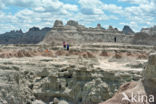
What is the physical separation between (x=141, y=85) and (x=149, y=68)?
1.41 ft

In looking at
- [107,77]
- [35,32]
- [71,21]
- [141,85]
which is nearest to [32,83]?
[107,77]

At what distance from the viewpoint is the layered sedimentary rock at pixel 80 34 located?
Answer: 63.2 m

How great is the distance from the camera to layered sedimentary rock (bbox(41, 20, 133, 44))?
63.2m

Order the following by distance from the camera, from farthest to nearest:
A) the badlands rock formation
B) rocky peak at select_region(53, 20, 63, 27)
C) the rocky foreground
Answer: rocky peak at select_region(53, 20, 63, 27)
the rocky foreground
the badlands rock formation

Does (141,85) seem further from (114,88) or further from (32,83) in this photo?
(32,83)

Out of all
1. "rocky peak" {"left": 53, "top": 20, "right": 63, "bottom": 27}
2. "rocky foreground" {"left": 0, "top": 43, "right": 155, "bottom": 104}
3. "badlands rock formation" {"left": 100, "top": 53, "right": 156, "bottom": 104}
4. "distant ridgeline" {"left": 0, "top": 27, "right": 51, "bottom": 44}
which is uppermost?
"rocky peak" {"left": 53, "top": 20, "right": 63, "bottom": 27}

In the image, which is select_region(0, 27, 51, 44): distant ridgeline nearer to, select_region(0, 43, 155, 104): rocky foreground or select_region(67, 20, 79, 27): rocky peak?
select_region(67, 20, 79, 27): rocky peak

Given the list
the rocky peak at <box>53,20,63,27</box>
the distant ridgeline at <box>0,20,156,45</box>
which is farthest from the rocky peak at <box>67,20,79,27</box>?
the rocky peak at <box>53,20,63,27</box>

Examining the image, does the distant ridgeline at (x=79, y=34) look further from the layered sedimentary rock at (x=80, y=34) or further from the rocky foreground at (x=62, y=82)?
the rocky foreground at (x=62, y=82)

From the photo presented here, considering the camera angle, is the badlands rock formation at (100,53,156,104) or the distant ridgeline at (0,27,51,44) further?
the distant ridgeline at (0,27,51,44)

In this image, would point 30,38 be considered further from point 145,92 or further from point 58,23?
point 145,92

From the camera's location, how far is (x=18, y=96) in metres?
18.8

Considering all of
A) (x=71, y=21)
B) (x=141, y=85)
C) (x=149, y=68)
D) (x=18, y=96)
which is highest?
(x=71, y=21)

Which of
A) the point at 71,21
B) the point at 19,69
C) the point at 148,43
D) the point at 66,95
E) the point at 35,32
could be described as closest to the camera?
the point at 66,95
